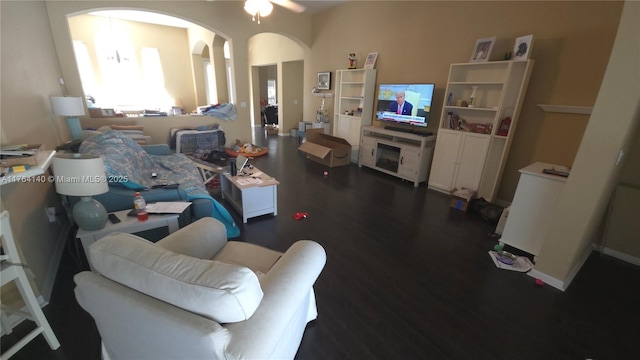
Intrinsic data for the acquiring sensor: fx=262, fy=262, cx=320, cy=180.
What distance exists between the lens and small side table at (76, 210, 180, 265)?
70.6 inches

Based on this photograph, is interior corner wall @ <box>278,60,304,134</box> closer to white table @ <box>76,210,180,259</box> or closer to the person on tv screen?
the person on tv screen

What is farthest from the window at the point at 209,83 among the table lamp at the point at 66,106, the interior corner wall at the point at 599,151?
the interior corner wall at the point at 599,151

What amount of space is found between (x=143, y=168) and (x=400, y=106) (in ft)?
13.0

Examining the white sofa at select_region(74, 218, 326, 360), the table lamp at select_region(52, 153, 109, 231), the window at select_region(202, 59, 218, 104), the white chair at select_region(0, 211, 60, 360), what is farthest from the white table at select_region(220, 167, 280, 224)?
the window at select_region(202, 59, 218, 104)

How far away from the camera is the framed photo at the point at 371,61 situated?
5070mm

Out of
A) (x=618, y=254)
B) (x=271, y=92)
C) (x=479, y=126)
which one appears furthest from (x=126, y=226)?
(x=271, y=92)

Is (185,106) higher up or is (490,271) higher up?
(185,106)

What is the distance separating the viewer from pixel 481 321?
1.79 metres

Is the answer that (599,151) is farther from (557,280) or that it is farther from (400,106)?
(400,106)

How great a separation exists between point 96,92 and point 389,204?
818 cm

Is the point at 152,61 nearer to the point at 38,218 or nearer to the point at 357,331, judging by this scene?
the point at 38,218

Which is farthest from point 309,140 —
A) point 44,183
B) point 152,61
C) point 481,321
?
point 152,61

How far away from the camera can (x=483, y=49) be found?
3447 mm

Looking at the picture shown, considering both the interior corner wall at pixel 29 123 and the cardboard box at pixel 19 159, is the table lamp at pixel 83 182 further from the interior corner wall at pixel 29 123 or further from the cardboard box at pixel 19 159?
the interior corner wall at pixel 29 123
